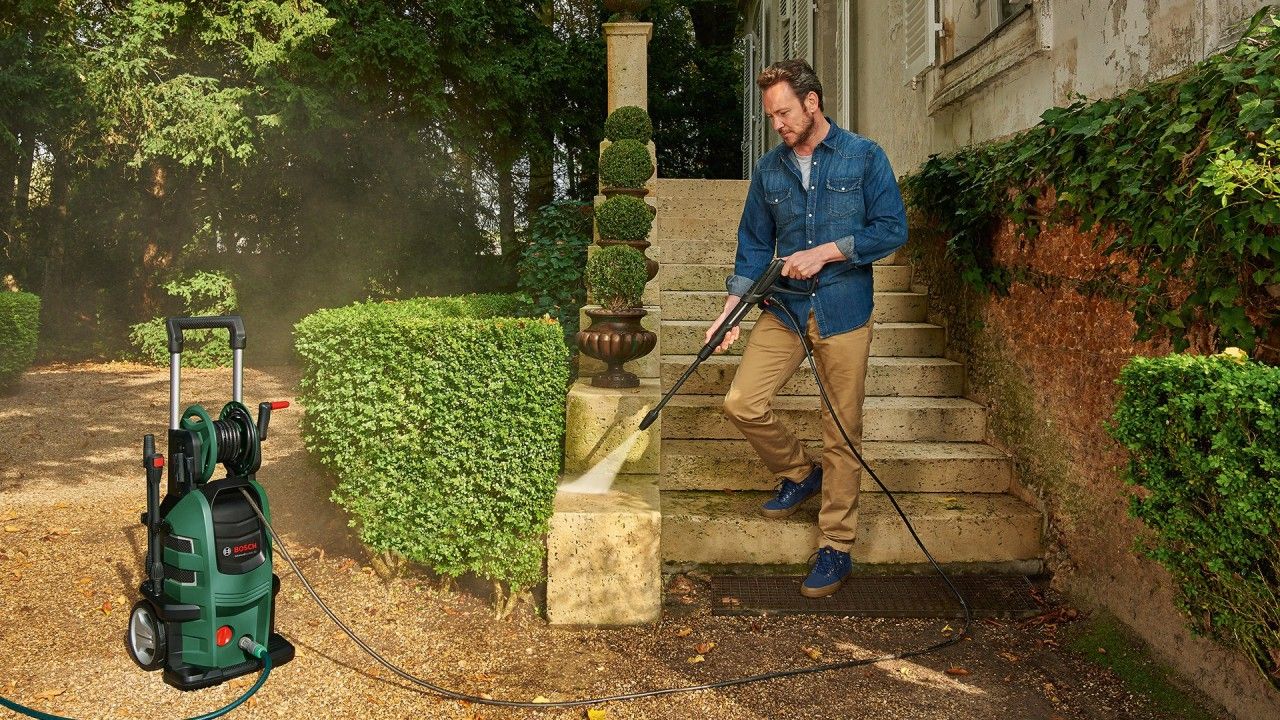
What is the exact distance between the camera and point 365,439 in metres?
4.05

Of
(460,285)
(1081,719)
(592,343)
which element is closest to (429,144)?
(460,285)

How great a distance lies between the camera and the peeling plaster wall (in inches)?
149

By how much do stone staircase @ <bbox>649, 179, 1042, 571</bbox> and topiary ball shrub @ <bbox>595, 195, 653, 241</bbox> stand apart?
956 mm

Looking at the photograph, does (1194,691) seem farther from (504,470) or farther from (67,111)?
(67,111)

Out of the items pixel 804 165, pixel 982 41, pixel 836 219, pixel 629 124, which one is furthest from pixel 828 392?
pixel 982 41

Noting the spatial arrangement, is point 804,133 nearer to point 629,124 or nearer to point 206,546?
point 629,124

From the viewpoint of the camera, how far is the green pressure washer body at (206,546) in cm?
284

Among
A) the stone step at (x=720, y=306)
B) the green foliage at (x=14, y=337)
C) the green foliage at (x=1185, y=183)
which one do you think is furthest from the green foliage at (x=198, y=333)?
the green foliage at (x=1185, y=183)

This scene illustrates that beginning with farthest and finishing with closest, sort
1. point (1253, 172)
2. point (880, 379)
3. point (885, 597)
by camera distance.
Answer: point (880, 379)
point (885, 597)
point (1253, 172)

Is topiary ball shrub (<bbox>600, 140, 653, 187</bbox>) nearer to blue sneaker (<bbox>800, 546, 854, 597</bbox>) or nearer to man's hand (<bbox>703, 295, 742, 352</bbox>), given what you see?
man's hand (<bbox>703, 295, 742, 352</bbox>)

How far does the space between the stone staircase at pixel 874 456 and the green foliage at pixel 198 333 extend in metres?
8.39

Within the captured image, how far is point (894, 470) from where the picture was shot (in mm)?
4902

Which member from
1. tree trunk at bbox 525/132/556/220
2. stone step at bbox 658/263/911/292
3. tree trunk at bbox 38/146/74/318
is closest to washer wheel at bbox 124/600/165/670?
stone step at bbox 658/263/911/292

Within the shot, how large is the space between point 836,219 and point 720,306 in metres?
2.38
